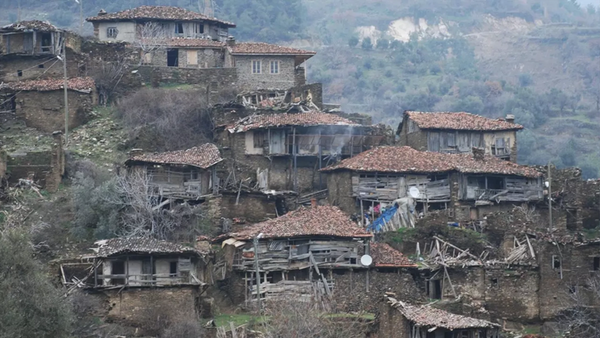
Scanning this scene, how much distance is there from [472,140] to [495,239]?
30.7ft

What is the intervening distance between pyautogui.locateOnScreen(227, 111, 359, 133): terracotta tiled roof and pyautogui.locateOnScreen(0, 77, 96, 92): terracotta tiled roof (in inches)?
291

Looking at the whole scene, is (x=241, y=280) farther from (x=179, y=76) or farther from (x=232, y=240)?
(x=179, y=76)

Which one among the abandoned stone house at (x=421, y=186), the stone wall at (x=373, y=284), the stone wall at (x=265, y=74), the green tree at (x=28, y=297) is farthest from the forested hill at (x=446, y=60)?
the green tree at (x=28, y=297)

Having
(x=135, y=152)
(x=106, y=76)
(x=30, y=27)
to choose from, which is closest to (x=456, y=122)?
(x=135, y=152)

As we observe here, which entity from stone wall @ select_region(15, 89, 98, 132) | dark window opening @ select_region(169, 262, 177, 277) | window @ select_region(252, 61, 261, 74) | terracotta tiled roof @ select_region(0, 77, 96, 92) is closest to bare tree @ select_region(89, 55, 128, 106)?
terracotta tiled roof @ select_region(0, 77, 96, 92)

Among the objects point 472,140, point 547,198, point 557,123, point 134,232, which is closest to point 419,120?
point 472,140

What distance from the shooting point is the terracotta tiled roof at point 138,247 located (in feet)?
174

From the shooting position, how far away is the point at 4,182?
60906 mm

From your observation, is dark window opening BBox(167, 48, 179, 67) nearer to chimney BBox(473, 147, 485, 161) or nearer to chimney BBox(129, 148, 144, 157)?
chimney BBox(129, 148, 144, 157)

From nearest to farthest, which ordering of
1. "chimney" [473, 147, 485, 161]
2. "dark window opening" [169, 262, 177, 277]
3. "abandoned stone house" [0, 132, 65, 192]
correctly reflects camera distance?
"dark window opening" [169, 262, 177, 277] → "abandoned stone house" [0, 132, 65, 192] → "chimney" [473, 147, 485, 161]

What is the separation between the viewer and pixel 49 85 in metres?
68.1

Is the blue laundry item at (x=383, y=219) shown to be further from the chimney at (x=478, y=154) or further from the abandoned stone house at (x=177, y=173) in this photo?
the abandoned stone house at (x=177, y=173)

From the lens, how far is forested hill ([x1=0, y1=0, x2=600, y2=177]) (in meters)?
126

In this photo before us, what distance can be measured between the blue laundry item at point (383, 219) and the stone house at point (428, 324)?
11642mm
